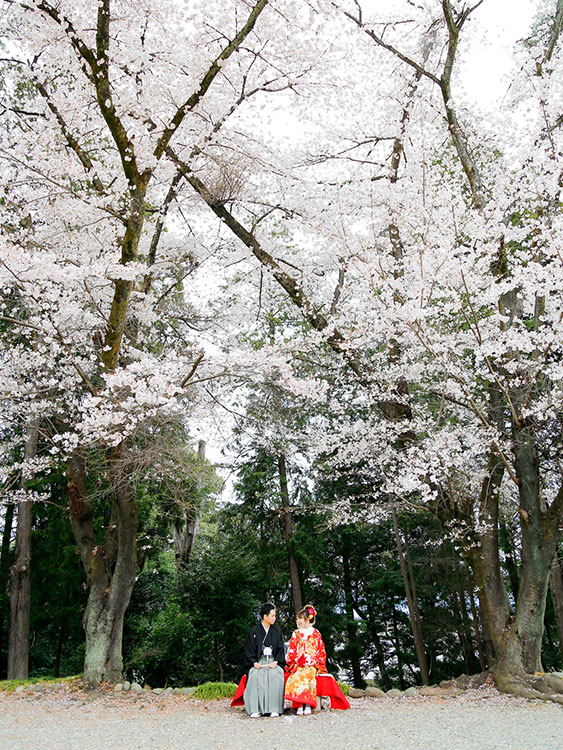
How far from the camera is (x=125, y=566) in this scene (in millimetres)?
6094

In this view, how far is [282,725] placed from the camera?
3.96 meters

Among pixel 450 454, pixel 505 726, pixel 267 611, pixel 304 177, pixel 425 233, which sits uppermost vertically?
pixel 304 177

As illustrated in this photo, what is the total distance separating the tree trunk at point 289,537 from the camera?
31.2 ft

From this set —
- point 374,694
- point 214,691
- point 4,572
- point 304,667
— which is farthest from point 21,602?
point 374,694

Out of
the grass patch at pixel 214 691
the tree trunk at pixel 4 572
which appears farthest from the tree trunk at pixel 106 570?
the tree trunk at pixel 4 572

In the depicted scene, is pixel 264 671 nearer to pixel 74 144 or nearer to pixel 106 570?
pixel 106 570

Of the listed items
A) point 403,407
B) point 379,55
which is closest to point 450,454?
point 403,407

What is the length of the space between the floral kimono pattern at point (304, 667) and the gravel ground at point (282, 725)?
18 centimetres

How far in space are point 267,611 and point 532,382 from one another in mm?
3290

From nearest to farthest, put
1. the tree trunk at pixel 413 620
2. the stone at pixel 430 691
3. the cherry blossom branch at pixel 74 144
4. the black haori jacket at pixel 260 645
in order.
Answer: the black haori jacket at pixel 260 645
the cherry blossom branch at pixel 74 144
the stone at pixel 430 691
the tree trunk at pixel 413 620

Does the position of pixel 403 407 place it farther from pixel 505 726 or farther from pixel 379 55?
pixel 379 55

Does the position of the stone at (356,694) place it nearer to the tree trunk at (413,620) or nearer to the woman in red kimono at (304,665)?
the woman in red kimono at (304,665)

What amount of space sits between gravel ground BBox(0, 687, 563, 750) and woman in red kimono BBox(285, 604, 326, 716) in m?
0.17

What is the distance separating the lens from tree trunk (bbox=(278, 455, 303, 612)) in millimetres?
9508
